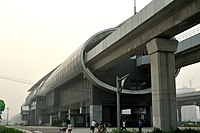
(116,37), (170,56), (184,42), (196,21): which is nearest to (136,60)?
(184,42)

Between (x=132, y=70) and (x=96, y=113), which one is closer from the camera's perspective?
(x=96, y=113)

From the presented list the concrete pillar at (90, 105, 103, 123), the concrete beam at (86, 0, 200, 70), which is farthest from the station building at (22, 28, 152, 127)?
the concrete beam at (86, 0, 200, 70)

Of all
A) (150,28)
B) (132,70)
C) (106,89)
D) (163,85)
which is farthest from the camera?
(132,70)

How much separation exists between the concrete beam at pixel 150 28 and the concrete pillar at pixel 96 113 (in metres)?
12.7

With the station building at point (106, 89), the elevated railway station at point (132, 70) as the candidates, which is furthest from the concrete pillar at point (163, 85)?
the station building at point (106, 89)

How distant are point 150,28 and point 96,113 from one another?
85.9 feet

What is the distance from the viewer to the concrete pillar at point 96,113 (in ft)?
169

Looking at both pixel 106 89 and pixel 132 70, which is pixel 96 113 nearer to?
pixel 106 89

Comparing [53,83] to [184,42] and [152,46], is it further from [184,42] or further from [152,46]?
[152,46]

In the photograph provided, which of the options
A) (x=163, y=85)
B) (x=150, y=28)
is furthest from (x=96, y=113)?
(x=150, y=28)

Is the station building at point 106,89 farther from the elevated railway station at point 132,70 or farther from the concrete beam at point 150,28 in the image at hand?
the concrete beam at point 150,28

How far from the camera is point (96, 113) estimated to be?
170 ft

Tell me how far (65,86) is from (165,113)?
44102 millimetres

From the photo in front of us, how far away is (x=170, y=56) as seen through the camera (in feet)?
96.6
